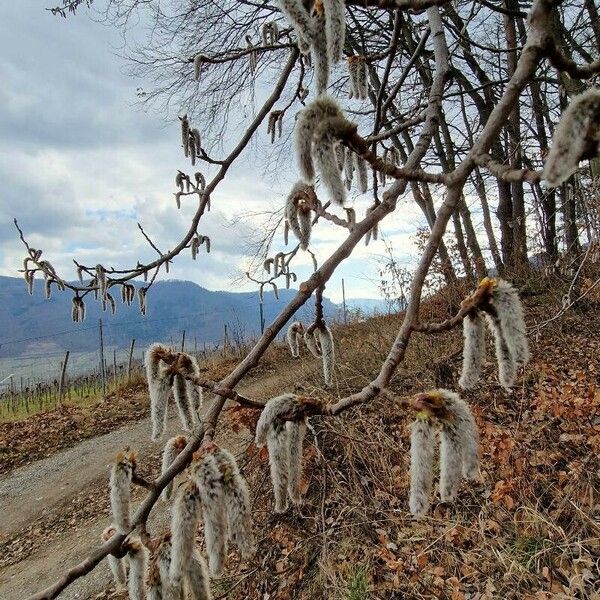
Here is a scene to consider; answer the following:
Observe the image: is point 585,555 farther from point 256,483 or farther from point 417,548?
point 256,483

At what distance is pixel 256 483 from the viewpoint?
4953 millimetres

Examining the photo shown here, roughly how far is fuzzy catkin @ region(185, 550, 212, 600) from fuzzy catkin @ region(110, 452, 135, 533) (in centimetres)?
19

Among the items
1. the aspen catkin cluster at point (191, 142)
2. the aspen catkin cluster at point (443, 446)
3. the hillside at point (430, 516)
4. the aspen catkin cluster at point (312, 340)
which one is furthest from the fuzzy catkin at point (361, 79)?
the hillside at point (430, 516)

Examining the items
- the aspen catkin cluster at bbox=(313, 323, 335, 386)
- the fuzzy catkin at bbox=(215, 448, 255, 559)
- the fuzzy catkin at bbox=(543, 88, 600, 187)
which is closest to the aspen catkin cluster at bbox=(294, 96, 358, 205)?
the fuzzy catkin at bbox=(543, 88, 600, 187)

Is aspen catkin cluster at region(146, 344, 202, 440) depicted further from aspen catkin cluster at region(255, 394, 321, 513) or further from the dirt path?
the dirt path

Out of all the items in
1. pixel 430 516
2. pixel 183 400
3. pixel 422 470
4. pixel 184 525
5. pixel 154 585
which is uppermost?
pixel 183 400

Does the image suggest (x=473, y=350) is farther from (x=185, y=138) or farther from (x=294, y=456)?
(x=185, y=138)

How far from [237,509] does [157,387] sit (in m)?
0.48

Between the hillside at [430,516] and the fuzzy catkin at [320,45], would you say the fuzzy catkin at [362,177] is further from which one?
the hillside at [430,516]

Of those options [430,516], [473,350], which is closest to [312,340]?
[473,350]

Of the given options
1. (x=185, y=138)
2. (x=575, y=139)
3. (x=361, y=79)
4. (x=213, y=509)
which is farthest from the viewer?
(x=185, y=138)

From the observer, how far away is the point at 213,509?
41.1 inches

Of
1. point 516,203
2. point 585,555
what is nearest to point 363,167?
point 585,555

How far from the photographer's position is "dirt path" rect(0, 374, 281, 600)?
18.2ft
